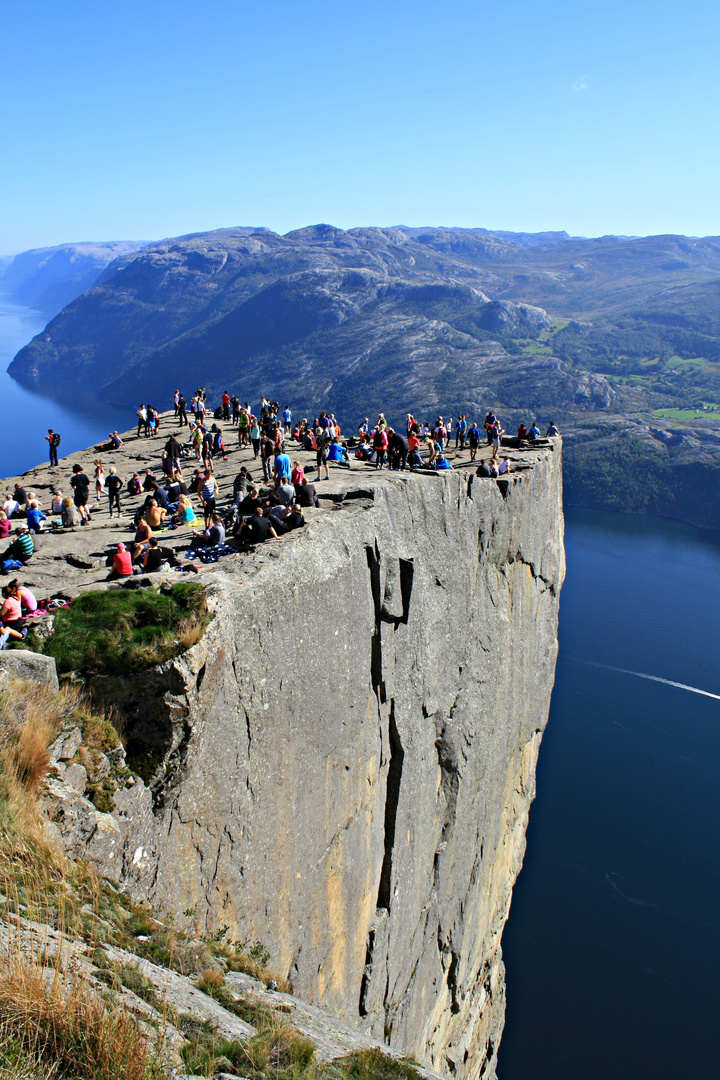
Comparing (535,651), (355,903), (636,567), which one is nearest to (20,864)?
(355,903)

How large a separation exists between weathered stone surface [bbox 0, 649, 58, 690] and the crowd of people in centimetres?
136

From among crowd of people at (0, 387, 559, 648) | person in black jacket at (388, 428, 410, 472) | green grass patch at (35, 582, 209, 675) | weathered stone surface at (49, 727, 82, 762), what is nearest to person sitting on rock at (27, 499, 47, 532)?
crowd of people at (0, 387, 559, 648)

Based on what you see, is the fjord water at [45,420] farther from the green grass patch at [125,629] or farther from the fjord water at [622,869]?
the green grass patch at [125,629]

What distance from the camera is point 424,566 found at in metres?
15.8


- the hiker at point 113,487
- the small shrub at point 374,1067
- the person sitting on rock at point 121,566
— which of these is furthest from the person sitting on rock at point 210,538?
the small shrub at point 374,1067

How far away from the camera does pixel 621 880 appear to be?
33.8 m

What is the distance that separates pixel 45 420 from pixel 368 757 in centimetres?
14158

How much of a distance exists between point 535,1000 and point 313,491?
25.5 m

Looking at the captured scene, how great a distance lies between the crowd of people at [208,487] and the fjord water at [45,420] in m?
75.9

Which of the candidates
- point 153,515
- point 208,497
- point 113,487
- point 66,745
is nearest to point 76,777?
point 66,745

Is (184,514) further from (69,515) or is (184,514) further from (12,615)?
(12,615)

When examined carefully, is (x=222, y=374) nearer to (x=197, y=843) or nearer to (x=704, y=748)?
(x=704, y=748)

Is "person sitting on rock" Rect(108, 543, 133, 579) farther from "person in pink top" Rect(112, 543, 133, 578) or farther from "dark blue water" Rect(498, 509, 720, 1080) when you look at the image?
"dark blue water" Rect(498, 509, 720, 1080)

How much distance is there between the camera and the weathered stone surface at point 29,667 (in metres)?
7.80
